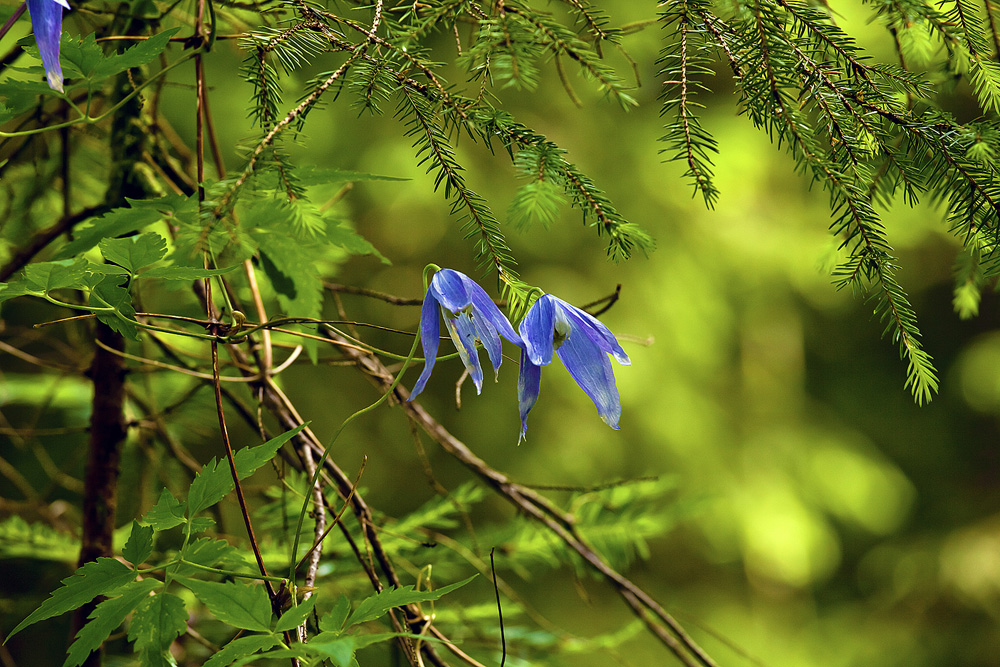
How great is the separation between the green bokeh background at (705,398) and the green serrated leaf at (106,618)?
1.89 m

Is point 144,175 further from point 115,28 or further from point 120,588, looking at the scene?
point 120,588

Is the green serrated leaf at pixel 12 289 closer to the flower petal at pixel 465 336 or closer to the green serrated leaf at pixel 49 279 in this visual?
the green serrated leaf at pixel 49 279

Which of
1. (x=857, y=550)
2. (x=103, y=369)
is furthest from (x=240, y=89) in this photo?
(x=857, y=550)

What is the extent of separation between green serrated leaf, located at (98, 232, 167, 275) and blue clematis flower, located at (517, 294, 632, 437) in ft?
0.88

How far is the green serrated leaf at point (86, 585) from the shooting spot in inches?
16.3

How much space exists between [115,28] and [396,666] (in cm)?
74

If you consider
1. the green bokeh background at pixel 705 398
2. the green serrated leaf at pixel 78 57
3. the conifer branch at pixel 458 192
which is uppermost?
the green serrated leaf at pixel 78 57

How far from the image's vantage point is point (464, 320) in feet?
1.45

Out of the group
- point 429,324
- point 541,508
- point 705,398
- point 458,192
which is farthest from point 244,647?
point 705,398

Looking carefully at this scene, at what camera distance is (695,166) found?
49 centimetres

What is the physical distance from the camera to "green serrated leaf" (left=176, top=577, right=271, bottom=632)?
0.40 m

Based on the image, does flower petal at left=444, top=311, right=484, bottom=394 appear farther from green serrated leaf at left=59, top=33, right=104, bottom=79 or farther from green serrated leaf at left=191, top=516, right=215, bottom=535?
green serrated leaf at left=59, top=33, right=104, bottom=79

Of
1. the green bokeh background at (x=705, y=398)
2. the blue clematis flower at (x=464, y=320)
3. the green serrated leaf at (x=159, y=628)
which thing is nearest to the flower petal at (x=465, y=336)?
the blue clematis flower at (x=464, y=320)

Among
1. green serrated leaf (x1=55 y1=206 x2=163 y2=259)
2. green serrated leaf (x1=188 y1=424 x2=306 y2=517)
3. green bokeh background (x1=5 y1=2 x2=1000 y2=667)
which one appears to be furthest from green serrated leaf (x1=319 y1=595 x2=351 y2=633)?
green bokeh background (x1=5 y1=2 x2=1000 y2=667)
